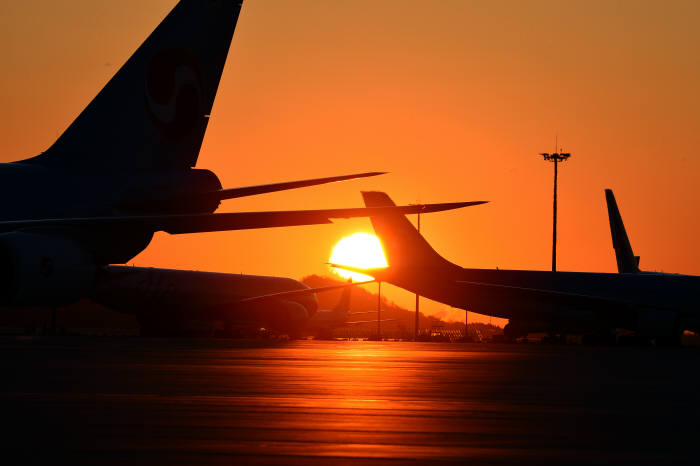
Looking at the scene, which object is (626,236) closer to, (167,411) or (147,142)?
(147,142)

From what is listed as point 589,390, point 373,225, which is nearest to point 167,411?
point 589,390

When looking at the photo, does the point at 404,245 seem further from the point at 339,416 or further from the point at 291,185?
the point at 339,416

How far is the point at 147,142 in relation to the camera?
1848 centimetres

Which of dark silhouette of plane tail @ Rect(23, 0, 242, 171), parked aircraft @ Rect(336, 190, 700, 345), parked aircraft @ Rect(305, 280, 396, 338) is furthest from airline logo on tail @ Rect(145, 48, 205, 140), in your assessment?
parked aircraft @ Rect(305, 280, 396, 338)

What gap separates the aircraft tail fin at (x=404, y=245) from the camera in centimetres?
5419

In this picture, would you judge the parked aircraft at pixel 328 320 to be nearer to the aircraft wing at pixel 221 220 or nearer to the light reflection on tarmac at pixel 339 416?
the aircraft wing at pixel 221 220

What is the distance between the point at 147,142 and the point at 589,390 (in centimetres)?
1037

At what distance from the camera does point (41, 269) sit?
1505cm

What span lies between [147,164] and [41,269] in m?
4.12

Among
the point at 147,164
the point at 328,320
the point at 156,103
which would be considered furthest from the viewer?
the point at 328,320

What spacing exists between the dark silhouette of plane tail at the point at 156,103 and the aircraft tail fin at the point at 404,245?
35417 millimetres

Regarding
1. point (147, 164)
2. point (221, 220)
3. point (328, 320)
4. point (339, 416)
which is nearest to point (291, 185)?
point (221, 220)

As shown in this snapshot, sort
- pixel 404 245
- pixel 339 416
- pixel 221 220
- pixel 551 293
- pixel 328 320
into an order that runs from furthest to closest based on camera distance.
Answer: pixel 328 320 → pixel 404 245 → pixel 551 293 → pixel 221 220 → pixel 339 416

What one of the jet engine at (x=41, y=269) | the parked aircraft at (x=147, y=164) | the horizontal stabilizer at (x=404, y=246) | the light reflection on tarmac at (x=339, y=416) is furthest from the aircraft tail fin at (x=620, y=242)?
the jet engine at (x=41, y=269)
